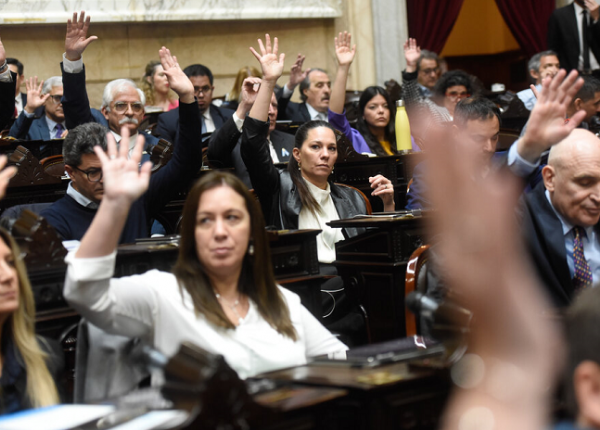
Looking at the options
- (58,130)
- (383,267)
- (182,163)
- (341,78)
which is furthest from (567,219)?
(58,130)

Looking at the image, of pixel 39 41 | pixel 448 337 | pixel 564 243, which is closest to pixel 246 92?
pixel 564 243

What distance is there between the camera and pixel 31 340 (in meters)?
2.11

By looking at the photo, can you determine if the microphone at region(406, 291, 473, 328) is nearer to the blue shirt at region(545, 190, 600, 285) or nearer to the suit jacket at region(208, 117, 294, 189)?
the blue shirt at region(545, 190, 600, 285)

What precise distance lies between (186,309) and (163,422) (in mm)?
637

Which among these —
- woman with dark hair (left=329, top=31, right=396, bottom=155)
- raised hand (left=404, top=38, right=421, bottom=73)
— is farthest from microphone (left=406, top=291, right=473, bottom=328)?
raised hand (left=404, top=38, right=421, bottom=73)

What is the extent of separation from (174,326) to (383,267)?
1882 mm

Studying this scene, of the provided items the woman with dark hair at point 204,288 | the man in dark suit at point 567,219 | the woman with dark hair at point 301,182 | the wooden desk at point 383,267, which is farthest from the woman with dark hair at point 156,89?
the woman with dark hair at point 204,288

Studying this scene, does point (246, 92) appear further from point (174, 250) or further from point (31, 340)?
point (31, 340)

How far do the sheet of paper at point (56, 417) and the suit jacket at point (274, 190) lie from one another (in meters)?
2.49

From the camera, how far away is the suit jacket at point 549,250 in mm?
2934

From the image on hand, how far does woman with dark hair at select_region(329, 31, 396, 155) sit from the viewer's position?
6066mm

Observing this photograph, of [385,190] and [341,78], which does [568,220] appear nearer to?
[385,190]

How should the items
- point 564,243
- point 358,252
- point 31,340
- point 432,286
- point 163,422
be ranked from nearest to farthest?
point 163,422, point 31,340, point 564,243, point 432,286, point 358,252

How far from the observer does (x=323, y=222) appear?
440 cm
